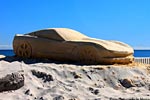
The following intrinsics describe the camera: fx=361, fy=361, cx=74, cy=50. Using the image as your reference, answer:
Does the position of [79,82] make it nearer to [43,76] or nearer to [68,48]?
[43,76]

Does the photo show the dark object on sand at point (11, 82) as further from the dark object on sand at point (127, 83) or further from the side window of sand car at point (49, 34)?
the side window of sand car at point (49, 34)

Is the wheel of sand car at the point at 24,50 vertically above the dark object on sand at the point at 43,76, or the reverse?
the wheel of sand car at the point at 24,50

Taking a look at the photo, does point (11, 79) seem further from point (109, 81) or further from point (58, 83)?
point (109, 81)

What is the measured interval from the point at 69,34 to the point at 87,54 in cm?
98

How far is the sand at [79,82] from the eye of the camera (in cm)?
735

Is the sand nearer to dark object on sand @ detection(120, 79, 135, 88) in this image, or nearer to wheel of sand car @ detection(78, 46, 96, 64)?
dark object on sand @ detection(120, 79, 135, 88)

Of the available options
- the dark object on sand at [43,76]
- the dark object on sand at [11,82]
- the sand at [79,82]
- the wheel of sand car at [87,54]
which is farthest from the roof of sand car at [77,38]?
the dark object on sand at [11,82]

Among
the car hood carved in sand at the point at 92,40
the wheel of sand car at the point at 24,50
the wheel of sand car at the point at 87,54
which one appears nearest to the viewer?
the wheel of sand car at the point at 87,54

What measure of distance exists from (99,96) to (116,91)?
78cm

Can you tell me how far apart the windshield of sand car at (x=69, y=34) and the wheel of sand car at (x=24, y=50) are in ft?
3.26

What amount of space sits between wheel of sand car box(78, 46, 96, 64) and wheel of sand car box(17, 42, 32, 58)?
1.58 metres

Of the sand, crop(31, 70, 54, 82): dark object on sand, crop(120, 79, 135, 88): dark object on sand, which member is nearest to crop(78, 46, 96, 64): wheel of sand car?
the sand

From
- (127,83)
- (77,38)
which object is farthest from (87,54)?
(127,83)

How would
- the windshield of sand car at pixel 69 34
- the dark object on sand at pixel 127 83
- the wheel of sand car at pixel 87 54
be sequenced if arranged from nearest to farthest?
the dark object on sand at pixel 127 83 < the wheel of sand car at pixel 87 54 < the windshield of sand car at pixel 69 34
